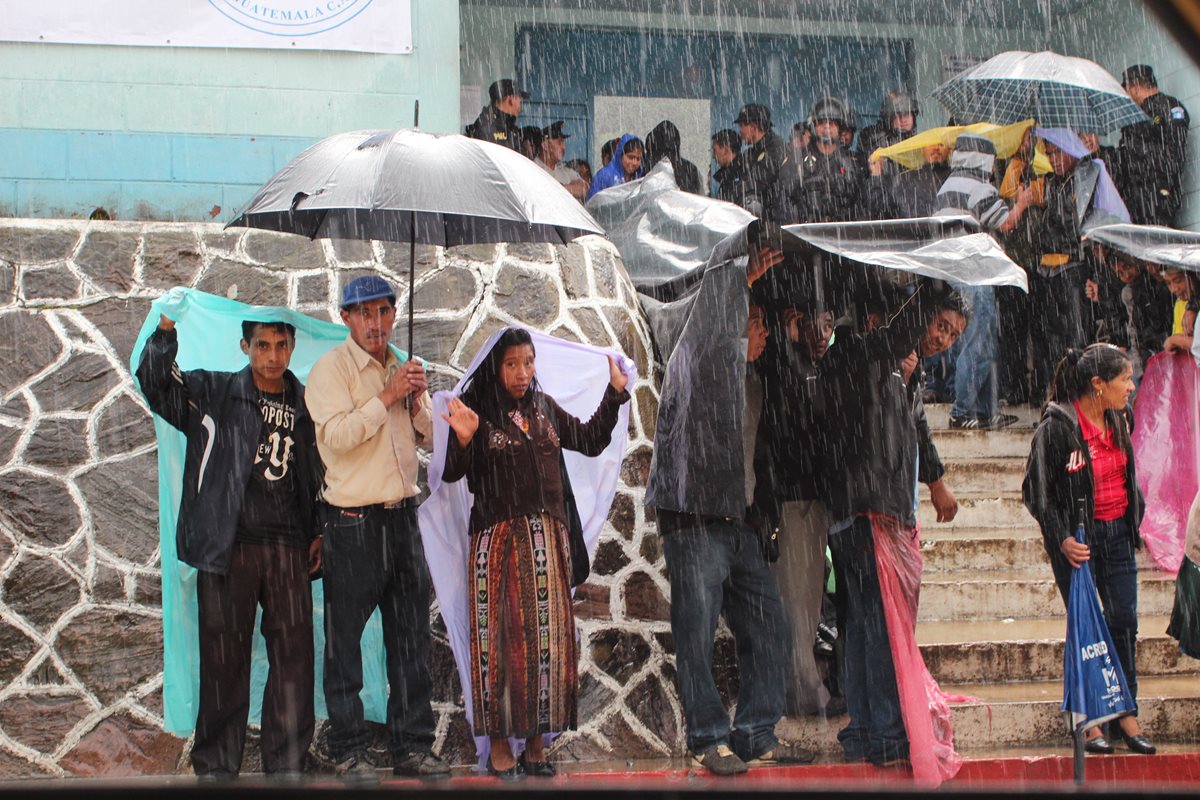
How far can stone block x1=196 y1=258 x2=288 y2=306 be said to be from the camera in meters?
6.57

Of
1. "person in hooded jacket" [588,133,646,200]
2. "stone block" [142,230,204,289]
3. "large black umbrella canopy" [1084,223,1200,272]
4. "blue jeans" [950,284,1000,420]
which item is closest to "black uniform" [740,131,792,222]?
"person in hooded jacket" [588,133,646,200]

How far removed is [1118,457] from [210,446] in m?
3.92

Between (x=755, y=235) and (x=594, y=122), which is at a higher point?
(x=594, y=122)

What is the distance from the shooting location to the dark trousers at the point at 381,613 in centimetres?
532

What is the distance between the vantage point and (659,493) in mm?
5605

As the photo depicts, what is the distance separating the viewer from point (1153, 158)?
30.7 ft

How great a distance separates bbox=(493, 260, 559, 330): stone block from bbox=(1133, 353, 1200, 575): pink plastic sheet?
11.4 feet

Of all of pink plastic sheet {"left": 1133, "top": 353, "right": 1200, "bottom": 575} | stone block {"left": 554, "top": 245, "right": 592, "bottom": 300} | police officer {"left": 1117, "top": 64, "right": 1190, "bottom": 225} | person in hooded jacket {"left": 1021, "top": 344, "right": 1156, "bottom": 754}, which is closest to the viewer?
person in hooded jacket {"left": 1021, "top": 344, "right": 1156, "bottom": 754}

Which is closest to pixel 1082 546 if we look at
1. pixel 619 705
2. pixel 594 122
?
pixel 619 705

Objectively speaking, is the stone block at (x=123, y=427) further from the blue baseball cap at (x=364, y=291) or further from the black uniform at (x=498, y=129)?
the black uniform at (x=498, y=129)

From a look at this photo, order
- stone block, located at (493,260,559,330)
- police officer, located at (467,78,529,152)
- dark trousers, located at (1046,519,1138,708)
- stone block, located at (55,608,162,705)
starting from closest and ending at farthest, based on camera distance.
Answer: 1. dark trousers, located at (1046,519,1138,708)
2. stone block, located at (55,608,162,705)
3. stone block, located at (493,260,559,330)
4. police officer, located at (467,78,529,152)

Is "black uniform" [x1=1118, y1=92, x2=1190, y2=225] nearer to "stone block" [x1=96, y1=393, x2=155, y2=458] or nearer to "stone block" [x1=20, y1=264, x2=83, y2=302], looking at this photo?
"stone block" [x1=96, y1=393, x2=155, y2=458]

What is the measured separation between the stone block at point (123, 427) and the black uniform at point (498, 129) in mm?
3369

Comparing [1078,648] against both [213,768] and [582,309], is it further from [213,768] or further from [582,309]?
[213,768]
